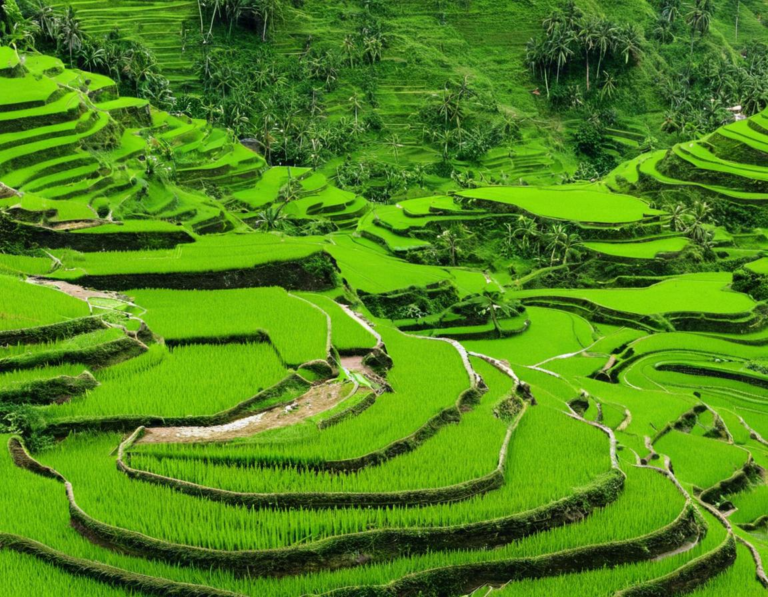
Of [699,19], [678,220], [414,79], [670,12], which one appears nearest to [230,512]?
[678,220]

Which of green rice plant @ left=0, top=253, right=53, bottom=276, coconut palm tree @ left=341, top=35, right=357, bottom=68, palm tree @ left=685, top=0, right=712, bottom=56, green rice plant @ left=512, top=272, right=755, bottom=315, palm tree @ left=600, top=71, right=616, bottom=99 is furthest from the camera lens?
palm tree @ left=685, top=0, right=712, bottom=56

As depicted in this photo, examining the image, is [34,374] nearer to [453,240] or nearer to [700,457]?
[700,457]

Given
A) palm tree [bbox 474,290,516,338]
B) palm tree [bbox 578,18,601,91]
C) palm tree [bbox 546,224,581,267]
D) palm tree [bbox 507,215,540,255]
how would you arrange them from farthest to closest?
palm tree [bbox 578,18,601,91], palm tree [bbox 507,215,540,255], palm tree [bbox 546,224,581,267], palm tree [bbox 474,290,516,338]

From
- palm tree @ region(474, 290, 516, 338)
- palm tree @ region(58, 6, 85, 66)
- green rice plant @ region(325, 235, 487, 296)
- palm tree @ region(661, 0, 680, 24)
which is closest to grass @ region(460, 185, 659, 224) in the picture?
green rice plant @ region(325, 235, 487, 296)

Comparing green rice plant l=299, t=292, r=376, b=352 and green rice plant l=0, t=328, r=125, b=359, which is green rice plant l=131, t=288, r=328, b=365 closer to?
green rice plant l=299, t=292, r=376, b=352

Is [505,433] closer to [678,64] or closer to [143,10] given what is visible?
[143,10]

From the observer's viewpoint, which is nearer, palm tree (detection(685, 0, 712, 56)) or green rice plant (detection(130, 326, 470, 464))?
green rice plant (detection(130, 326, 470, 464))
